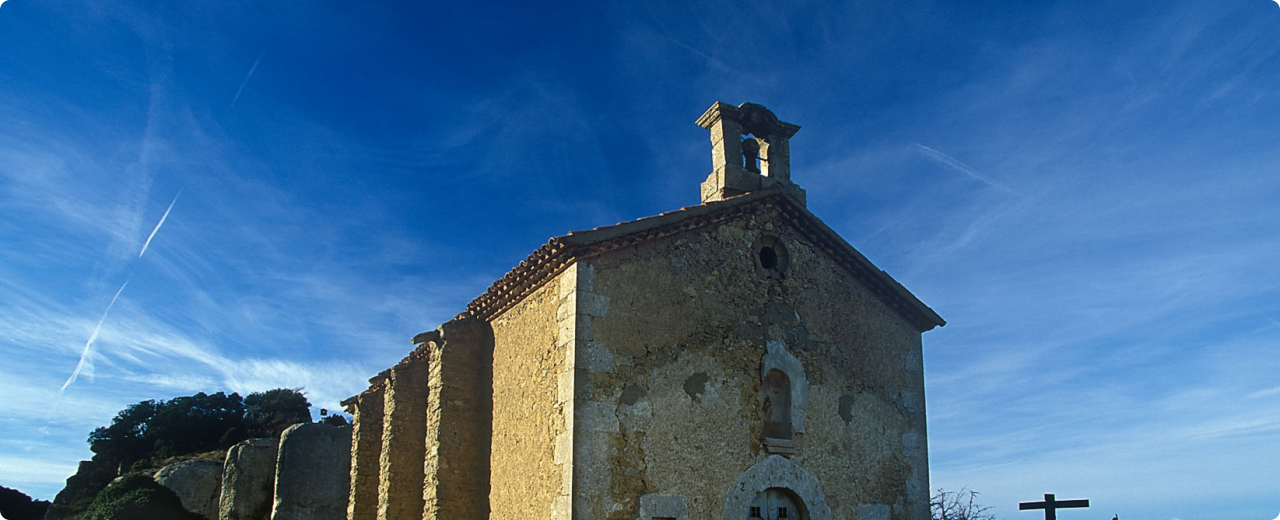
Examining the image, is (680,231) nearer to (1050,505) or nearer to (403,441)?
(403,441)

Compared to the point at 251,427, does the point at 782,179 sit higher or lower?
higher

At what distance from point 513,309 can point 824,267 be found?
427 cm

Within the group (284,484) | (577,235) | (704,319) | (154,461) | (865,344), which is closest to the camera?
(577,235)

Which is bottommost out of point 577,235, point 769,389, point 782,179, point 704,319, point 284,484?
point 284,484

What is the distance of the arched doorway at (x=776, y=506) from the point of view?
1098cm

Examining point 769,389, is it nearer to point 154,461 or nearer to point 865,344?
point 865,344

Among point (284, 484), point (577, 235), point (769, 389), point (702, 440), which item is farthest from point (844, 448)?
point (284, 484)

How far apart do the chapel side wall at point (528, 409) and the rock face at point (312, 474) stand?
13058 mm

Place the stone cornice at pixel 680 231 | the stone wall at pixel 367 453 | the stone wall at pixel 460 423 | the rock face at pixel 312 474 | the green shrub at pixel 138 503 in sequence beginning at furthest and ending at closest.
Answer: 1. the green shrub at pixel 138 503
2. the rock face at pixel 312 474
3. the stone wall at pixel 367 453
4. the stone wall at pixel 460 423
5. the stone cornice at pixel 680 231

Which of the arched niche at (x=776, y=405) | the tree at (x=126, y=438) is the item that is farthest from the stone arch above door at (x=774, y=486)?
the tree at (x=126, y=438)

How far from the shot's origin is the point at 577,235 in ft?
34.0

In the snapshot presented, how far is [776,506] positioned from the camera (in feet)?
36.6

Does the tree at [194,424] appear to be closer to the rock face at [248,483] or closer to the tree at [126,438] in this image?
the tree at [126,438]

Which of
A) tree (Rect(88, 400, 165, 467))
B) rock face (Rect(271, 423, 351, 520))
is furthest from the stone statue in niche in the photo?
tree (Rect(88, 400, 165, 467))
